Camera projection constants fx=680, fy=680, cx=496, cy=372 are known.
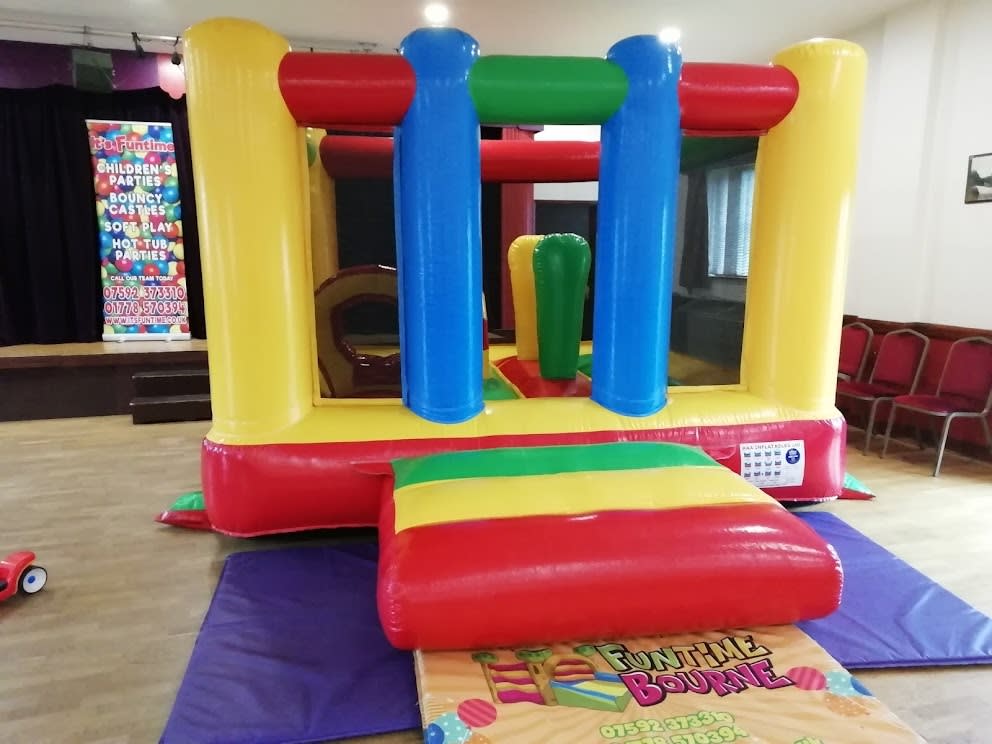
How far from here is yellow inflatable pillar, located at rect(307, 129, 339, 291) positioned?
138 inches

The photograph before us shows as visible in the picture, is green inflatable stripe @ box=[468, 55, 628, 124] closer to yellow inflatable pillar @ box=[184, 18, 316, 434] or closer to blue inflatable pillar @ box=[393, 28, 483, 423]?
blue inflatable pillar @ box=[393, 28, 483, 423]

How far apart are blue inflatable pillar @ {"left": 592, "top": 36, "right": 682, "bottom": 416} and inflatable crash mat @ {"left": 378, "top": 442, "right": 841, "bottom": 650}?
605mm

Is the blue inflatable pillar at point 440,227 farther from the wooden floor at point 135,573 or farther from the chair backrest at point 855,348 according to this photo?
the chair backrest at point 855,348

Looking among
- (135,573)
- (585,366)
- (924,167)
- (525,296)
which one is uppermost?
(924,167)

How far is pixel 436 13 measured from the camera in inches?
170

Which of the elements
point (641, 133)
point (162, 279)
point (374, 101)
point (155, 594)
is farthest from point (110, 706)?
point (162, 279)

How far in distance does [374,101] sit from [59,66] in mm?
4422

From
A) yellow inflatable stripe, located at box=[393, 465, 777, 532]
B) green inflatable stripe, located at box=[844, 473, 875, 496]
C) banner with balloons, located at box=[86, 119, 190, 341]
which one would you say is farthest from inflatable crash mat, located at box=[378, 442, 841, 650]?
banner with balloons, located at box=[86, 119, 190, 341]

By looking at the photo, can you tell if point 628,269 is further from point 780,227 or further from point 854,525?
point 854,525

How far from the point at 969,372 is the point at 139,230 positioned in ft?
19.6

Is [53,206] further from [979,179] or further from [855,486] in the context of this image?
[979,179]

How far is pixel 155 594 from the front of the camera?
221cm

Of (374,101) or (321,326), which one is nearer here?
(374,101)

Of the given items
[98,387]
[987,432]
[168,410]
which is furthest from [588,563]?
[98,387]
